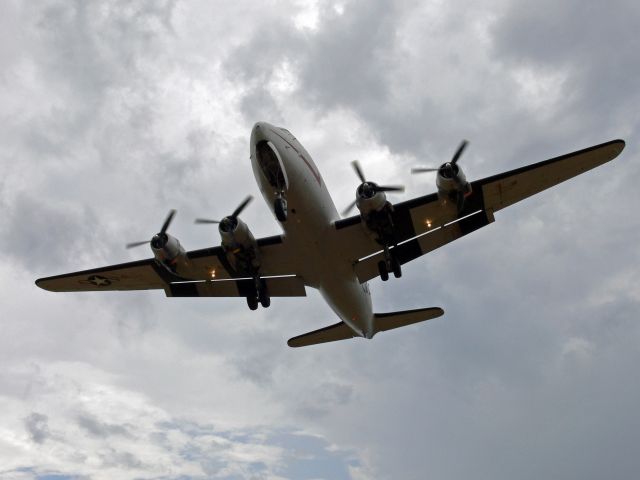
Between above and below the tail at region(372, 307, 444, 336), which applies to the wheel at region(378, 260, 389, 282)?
below

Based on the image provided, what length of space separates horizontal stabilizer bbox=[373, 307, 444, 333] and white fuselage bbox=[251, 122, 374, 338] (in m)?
2.74

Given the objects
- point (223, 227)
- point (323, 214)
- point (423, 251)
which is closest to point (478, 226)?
point (423, 251)

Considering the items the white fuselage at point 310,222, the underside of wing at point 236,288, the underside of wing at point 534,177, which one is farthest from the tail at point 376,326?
the underside of wing at point 534,177

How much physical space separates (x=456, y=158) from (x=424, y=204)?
2247 millimetres

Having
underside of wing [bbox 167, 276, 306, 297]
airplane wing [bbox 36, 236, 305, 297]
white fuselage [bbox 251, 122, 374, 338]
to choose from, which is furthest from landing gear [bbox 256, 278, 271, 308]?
white fuselage [bbox 251, 122, 374, 338]

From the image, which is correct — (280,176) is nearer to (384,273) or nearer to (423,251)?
(384,273)

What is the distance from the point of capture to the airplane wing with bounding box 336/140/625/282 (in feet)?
69.4

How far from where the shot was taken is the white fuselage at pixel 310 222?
1988 cm

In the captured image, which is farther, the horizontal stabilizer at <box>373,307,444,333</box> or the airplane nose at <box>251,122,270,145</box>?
the horizontal stabilizer at <box>373,307,444,333</box>

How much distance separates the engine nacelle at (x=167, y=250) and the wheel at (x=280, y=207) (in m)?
5.60

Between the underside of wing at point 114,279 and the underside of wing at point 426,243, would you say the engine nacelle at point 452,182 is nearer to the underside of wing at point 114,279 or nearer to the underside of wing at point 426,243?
the underside of wing at point 426,243

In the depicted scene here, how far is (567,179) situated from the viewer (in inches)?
866

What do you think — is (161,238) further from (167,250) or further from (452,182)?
(452,182)

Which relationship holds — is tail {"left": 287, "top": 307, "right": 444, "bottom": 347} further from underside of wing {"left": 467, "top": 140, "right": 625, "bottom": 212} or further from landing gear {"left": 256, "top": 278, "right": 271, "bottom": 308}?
underside of wing {"left": 467, "top": 140, "right": 625, "bottom": 212}
